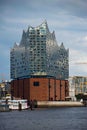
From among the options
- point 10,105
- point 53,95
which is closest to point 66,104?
point 53,95

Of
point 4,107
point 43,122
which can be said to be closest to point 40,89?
point 4,107

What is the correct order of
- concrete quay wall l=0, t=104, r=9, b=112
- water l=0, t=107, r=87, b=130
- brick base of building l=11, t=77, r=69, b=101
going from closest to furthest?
water l=0, t=107, r=87, b=130 → concrete quay wall l=0, t=104, r=9, b=112 → brick base of building l=11, t=77, r=69, b=101

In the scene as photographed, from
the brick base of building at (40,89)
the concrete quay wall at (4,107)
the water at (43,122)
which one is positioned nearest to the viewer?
the water at (43,122)

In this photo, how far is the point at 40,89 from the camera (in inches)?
7249

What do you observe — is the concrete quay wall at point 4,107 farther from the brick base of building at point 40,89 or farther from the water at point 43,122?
the brick base of building at point 40,89

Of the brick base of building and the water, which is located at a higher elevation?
the brick base of building

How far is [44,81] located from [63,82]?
16.1 m

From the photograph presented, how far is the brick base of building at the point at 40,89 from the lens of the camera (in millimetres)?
184000

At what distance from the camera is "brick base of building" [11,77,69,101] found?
604 feet

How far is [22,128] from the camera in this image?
69.4m

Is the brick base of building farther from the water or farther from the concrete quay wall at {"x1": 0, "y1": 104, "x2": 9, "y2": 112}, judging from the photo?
the water

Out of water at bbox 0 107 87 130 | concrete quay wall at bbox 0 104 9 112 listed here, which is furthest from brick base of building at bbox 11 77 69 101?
water at bbox 0 107 87 130

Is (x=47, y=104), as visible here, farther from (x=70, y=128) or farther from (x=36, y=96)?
(x=70, y=128)

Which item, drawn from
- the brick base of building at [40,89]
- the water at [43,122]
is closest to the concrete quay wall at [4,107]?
the water at [43,122]
